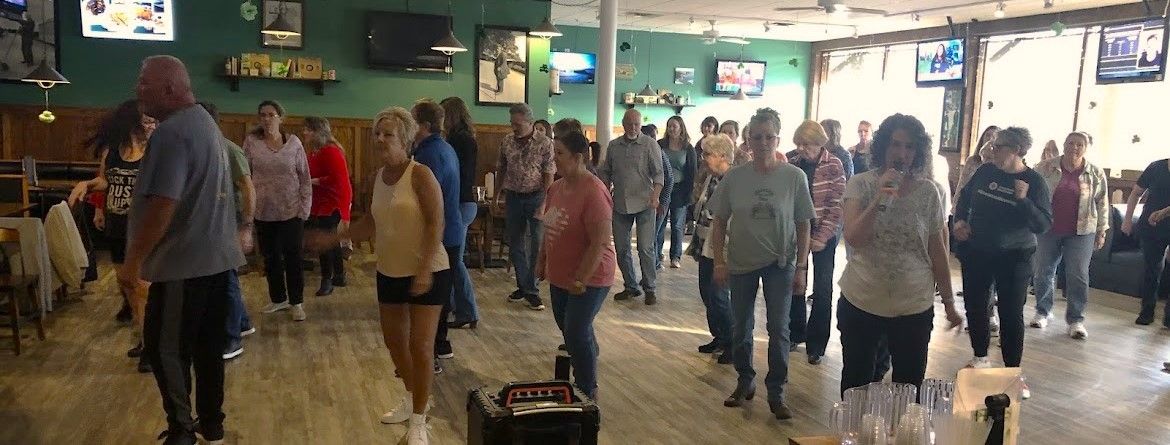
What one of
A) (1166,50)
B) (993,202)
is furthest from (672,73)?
(993,202)

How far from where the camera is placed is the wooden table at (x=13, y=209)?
545 cm

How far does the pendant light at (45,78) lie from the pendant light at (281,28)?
185 centimetres

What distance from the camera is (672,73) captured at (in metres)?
14.6

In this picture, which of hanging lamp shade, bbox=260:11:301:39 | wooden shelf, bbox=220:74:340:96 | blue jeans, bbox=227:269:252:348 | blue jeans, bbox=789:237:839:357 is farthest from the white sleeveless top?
wooden shelf, bbox=220:74:340:96

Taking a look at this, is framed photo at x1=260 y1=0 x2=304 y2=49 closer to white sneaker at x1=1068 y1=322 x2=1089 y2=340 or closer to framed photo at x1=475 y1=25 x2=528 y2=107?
framed photo at x1=475 y1=25 x2=528 y2=107

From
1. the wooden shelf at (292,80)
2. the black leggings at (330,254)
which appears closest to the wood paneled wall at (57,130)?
the wooden shelf at (292,80)

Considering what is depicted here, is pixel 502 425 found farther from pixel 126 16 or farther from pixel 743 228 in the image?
pixel 126 16

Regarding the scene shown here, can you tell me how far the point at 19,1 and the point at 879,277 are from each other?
825 cm

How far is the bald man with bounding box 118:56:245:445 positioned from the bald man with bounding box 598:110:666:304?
3.51 m

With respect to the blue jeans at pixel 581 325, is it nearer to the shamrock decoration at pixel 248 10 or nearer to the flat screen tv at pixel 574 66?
the shamrock decoration at pixel 248 10

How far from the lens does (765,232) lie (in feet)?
12.1

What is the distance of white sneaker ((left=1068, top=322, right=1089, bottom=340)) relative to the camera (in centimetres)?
588

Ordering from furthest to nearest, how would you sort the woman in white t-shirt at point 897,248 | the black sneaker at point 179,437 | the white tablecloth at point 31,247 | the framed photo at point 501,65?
the framed photo at point 501,65, the white tablecloth at point 31,247, the black sneaker at point 179,437, the woman in white t-shirt at point 897,248

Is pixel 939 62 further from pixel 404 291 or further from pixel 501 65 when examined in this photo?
pixel 404 291
